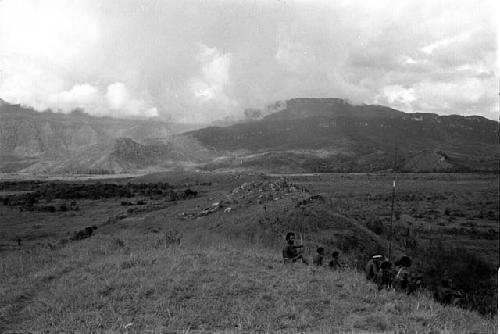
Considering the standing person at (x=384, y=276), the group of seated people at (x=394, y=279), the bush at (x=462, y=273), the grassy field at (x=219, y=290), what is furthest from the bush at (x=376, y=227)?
the standing person at (x=384, y=276)

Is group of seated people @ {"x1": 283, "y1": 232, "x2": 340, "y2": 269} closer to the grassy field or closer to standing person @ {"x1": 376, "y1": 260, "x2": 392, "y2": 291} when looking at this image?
the grassy field

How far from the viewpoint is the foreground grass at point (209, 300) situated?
10.7 meters

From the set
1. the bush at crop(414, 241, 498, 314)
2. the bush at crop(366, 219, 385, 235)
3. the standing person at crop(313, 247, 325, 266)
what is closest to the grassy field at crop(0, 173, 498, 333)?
the standing person at crop(313, 247, 325, 266)

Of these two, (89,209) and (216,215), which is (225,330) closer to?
(216,215)

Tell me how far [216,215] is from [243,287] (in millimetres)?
17880

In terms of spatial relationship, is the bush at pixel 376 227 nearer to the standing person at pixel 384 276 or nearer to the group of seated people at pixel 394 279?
the group of seated people at pixel 394 279

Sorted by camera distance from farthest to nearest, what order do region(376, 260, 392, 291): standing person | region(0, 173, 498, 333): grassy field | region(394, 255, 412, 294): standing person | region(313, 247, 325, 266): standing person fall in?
region(313, 247, 325, 266): standing person
region(376, 260, 392, 291): standing person
region(394, 255, 412, 294): standing person
region(0, 173, 498, 333): grassy field

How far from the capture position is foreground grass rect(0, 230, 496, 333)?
10.7m

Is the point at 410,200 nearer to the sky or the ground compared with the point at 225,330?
nearer to the ground

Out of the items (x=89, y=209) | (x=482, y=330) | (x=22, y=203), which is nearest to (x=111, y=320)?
(x=482, y=330)

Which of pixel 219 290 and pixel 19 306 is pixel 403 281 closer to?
pixel 219 290

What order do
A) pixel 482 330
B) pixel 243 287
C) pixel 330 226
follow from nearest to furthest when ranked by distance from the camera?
pixel 482 330
pixel 243 287
pixel 330 226

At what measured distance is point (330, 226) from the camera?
2516 centimetres

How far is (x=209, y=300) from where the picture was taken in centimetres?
1237
